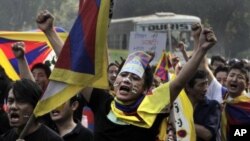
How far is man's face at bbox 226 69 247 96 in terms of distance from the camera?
5312 millimetres

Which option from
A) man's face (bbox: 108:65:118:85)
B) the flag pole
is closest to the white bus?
man's face (bbox: 108:65:118:85)

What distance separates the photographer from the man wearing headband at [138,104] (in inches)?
148

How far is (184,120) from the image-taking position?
4840 mm

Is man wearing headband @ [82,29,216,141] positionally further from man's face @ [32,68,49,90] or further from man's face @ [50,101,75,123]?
man's face @ [32,68,49,90]

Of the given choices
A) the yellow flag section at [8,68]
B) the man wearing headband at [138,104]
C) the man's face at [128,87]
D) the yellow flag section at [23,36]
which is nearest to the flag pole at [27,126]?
the man wearing headband at [138,104]

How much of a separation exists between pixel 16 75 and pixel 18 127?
3.26m

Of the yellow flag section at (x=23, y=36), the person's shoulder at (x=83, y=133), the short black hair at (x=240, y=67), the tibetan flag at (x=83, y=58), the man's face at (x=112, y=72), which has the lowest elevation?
the man's face at (x=112, y=72)

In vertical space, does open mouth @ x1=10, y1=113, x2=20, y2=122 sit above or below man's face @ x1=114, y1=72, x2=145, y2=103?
below

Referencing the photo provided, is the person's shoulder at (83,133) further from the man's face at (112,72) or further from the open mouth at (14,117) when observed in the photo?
the man's face at (112,72)

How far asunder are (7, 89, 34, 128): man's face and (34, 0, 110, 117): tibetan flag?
0.46ft

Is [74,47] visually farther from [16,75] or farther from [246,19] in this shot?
[246,19]

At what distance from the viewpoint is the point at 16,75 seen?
23.0 feet

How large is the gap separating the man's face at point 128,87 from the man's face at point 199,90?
1.10 m

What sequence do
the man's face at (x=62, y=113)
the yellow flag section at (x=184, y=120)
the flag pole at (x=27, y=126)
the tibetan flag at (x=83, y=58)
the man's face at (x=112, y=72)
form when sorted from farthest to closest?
1. the man's face at (x=112, y=72)
2. the yellow flag section at (x=184, y=120)
3. the man's face at (x=62, y=113)
4. the tibetan flag at (x=83, y=58)
5. the flag pole at (x=27, y=126)
